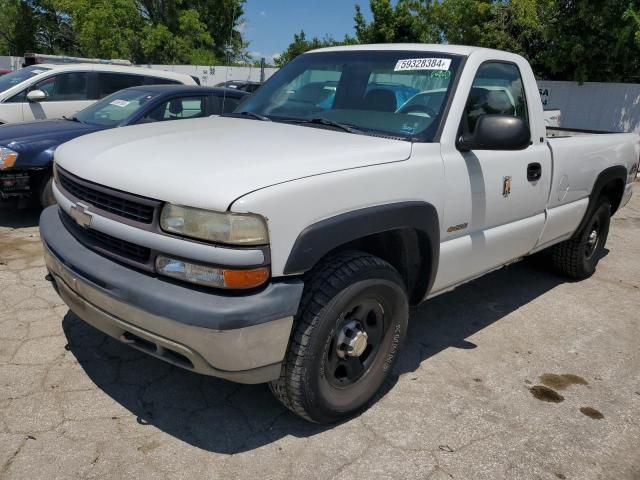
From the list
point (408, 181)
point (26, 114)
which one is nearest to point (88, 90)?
point (26, 114)

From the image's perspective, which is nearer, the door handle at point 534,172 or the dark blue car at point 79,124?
the door handle at point 534,172

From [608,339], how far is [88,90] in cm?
776

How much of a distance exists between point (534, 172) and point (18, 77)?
7793 millimetres

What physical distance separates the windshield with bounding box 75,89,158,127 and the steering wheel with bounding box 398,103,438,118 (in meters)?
3.86

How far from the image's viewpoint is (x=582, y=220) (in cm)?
479

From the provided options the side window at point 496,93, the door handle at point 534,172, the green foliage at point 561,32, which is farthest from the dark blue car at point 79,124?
the green foliage at point 561,32

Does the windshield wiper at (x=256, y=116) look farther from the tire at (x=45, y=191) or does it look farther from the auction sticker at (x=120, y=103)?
the auction sticker at (x=120, y=103)

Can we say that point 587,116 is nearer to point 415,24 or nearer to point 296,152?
point 415,24

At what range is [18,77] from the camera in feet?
28.0

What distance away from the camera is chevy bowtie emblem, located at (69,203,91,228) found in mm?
2695

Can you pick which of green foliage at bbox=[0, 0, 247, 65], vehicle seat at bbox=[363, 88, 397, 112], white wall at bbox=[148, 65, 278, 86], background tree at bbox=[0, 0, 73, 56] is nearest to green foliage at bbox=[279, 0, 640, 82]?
white wall at bbox=[148, 65, 278, 86]

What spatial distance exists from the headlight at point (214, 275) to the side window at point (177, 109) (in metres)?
4.19

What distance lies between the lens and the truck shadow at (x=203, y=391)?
2785 millimetres

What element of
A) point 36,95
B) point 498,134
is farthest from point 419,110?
point 36,95
